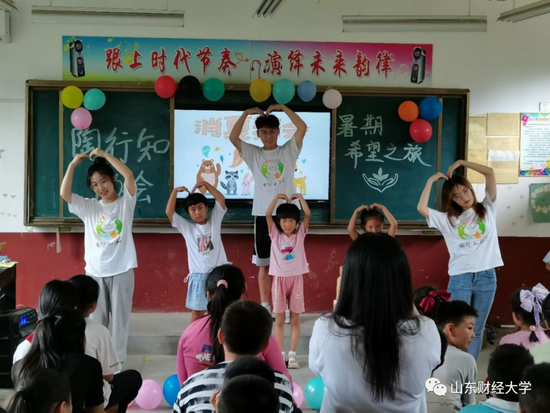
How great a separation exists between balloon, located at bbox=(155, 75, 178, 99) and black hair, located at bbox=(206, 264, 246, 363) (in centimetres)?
261

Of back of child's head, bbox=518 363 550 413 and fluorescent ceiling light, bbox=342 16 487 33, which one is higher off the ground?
fluorescent ceiling light, bbox=342 16 487 33

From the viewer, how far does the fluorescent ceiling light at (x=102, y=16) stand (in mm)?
4223

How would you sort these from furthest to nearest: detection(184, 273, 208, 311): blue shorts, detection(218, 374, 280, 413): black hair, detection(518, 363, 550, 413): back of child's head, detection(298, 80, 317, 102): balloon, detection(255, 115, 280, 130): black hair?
detection(298, 80, 317, 102): balloon < detection(255, 115, 280, 130): black hair < detection(184, 273, 208, 311): blue shorts < detection(518, 363, 550, 413): back of child's head < detection(218, 374, 280, 413): black hair

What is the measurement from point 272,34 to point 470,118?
1.86 metres

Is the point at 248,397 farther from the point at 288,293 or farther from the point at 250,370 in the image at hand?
the point at 288,293

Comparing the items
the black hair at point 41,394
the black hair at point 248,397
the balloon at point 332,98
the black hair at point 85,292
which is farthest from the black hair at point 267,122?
the black hair at point 248,397

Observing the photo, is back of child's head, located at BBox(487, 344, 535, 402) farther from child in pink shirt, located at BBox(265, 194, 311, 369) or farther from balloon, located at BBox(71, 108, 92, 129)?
balloon, located at BBox(71, 108, 92, 129)

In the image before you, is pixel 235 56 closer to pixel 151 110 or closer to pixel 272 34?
pixel 272 34

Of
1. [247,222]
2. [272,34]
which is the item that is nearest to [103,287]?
[247,222]

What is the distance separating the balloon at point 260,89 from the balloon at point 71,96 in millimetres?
1395

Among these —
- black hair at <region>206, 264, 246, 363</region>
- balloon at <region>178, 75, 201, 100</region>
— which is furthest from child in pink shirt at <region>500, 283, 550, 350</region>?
balloon at <region>178, 75, 201, 100</region>

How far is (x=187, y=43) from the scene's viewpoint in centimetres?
503

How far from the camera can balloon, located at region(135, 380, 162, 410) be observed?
347cm

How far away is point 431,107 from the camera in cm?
503
